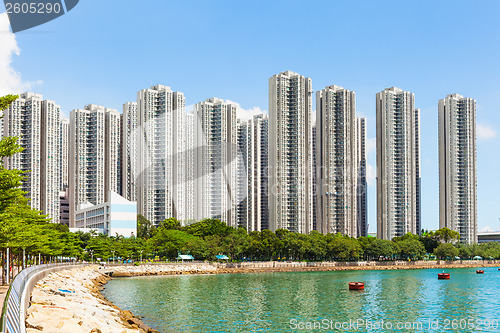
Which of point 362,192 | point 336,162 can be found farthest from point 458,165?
point 336,162

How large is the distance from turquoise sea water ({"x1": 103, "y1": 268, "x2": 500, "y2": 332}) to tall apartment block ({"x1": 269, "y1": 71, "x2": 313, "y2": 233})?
181ft

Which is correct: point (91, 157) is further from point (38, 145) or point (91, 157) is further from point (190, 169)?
point (190, 169)

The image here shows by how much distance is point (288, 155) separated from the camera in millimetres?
A: 113562

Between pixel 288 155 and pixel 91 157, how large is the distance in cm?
4663

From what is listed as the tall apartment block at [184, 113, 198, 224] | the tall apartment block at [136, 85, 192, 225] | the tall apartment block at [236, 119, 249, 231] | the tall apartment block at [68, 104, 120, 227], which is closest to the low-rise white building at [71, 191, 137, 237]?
the tall apartment block at [136, 85, 192, 225]

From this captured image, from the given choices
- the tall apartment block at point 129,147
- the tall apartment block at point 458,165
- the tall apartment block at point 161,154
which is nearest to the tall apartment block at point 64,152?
the tall apartment block at point 129,147

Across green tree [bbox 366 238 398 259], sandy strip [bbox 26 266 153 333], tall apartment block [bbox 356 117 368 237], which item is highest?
tall apartment block [bbox 356 117 368 237]

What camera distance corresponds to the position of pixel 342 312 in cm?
3775

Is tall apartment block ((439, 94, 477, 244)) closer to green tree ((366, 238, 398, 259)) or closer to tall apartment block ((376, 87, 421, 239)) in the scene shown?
tall apartment block ((376, 87, 421, 239))

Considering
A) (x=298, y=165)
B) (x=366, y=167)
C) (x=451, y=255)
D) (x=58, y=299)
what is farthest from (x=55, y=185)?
(x=58, y=299)

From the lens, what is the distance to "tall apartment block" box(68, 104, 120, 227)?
12550 centimetres

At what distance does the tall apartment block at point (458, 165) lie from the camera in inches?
4963

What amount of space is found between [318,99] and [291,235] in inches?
1403

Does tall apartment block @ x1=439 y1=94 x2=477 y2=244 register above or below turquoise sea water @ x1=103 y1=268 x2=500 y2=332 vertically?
above
